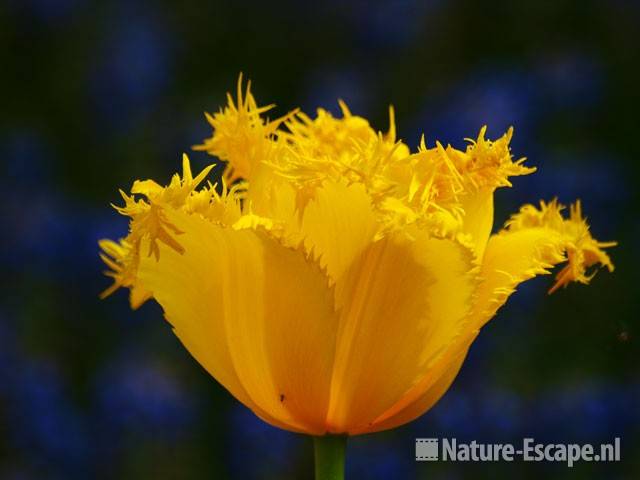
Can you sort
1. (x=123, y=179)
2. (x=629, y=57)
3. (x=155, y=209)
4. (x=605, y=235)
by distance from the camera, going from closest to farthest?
(x=155, y=209) → (x=605, y=235) → (x=123, y=179) → (x=629, y=57)

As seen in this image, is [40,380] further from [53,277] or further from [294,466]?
[294,466]

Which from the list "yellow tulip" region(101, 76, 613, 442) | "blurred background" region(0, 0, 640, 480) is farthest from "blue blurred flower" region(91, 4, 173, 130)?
"yellow tulip" region(101, 76, 613, 442)

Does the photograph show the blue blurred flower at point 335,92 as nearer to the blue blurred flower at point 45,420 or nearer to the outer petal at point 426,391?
the blue blurred flower at point 45,420

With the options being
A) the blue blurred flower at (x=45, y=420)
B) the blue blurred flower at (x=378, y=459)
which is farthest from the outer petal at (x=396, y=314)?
the blue blurred flower at (x=45, y=420)

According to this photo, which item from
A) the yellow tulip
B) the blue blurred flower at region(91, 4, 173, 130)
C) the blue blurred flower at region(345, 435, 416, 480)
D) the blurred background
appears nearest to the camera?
the yellow tulip

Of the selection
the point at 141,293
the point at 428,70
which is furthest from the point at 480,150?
the point at 428,70

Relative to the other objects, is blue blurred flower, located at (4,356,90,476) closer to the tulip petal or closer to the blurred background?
the blurred background
